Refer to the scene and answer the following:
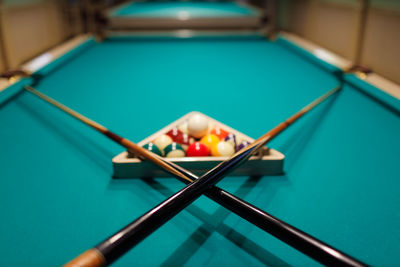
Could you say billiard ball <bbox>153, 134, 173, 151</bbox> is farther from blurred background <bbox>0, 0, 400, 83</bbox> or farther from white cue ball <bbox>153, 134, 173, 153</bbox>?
blurred background <bbox>0, 0, 400, 83</bbox>

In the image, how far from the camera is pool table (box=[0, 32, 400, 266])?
1082 mm

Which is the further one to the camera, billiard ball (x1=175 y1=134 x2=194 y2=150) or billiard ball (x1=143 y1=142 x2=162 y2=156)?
billiard ball (x1=175 y1=134 x2=194 y2=150)

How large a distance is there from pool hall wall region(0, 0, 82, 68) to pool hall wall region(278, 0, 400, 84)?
3.65 m

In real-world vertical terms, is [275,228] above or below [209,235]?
above

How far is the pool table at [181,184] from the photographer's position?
3.55 ft

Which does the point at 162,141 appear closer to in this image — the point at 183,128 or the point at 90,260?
the point at 183,128

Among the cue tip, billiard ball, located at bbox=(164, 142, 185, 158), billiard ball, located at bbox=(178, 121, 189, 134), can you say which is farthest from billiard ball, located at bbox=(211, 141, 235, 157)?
the cue tip

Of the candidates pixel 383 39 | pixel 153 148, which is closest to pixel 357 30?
pixel 383 39

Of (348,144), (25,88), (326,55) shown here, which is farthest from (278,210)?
(326,55)

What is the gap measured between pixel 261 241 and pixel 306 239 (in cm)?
20

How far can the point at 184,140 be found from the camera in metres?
1.67

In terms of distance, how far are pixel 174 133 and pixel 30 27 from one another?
386 centimetres

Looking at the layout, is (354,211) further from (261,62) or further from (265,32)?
(265,32)

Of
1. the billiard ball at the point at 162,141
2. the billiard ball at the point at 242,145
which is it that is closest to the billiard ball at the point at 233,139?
the billiard ball at the point at 242,145
